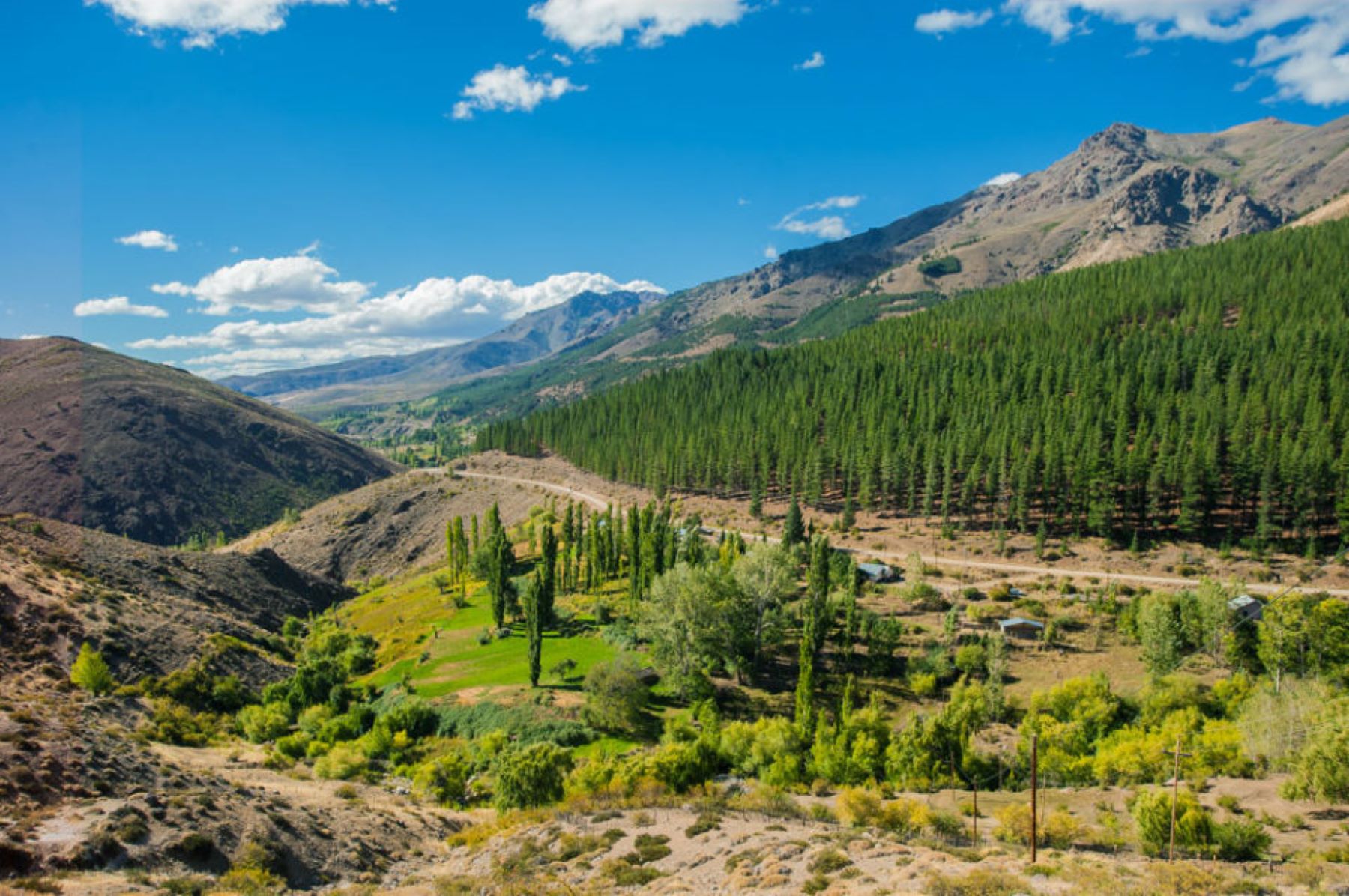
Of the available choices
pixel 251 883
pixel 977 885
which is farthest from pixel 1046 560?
pixel 251 883

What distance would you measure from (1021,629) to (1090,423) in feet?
216

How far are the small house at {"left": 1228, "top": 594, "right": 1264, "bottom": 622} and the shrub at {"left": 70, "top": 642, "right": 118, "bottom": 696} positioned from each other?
346ft

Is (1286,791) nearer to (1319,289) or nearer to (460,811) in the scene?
(460,811)

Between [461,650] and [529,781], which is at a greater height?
[529,781]

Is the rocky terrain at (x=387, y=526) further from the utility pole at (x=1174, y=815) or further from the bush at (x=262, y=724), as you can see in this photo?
the utility pole at (x=1174, y=815)

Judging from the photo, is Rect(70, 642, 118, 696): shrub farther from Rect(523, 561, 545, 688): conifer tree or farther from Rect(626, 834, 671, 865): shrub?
Rect(626, 834, 671, 865): shrub

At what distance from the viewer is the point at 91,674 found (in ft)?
177

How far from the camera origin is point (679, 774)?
47312 millimetres

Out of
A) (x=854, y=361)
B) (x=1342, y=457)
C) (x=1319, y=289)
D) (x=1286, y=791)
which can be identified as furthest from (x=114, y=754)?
(x=1319, y=289)

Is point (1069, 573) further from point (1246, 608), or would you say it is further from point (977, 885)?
point (977, 885)

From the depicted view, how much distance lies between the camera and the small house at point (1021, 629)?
2817 inches

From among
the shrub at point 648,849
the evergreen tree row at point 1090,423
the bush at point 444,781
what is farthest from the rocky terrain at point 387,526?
the shrub at point 648,849

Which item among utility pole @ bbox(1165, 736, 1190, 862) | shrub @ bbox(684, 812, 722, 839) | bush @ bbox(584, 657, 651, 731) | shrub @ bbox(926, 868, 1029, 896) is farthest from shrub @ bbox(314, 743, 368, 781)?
utility pole @ bbox(1165, 736, 1190, 862)

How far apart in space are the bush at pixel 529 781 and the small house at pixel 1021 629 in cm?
5283
